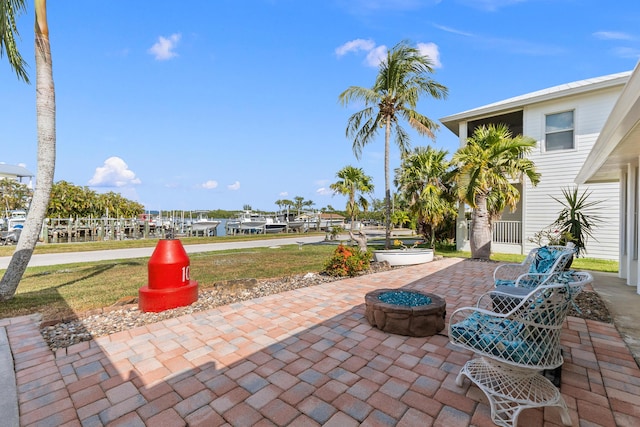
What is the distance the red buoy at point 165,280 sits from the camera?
13.9ft

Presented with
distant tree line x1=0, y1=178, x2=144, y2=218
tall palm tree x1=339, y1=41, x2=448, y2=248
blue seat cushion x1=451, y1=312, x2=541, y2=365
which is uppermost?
tall palm tree x1=339, y1=41, x2=448, y2=248

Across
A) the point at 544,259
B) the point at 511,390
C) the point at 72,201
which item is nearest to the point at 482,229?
the point at 544,259

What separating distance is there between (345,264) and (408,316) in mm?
3675

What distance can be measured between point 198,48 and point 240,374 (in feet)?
42.6

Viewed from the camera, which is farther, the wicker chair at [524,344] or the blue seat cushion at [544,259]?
the blue seat cushion at [544,259]

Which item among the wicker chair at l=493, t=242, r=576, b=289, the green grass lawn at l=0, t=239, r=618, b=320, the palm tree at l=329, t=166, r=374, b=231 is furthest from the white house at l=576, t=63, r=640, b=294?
the palm tree at l=329, t=166, r=374, b=231

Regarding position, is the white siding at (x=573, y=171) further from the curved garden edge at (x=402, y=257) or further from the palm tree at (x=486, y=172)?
the curved garden edge at (x=402, y=257)

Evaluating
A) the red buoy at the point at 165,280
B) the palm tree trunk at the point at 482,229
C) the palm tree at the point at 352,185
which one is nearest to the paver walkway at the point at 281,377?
the red buoy at the point at 165,280

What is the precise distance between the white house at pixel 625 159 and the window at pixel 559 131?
387 centimetres

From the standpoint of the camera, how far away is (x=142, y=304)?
14.0 ft

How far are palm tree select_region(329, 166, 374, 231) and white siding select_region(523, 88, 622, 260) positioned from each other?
10.2m

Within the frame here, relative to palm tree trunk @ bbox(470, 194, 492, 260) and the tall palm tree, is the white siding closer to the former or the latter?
palm tree trunk @ bbox(470, 194, 492, 260)

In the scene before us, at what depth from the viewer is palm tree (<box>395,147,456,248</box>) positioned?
12.3m

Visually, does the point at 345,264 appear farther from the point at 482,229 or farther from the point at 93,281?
the point at 93,281
